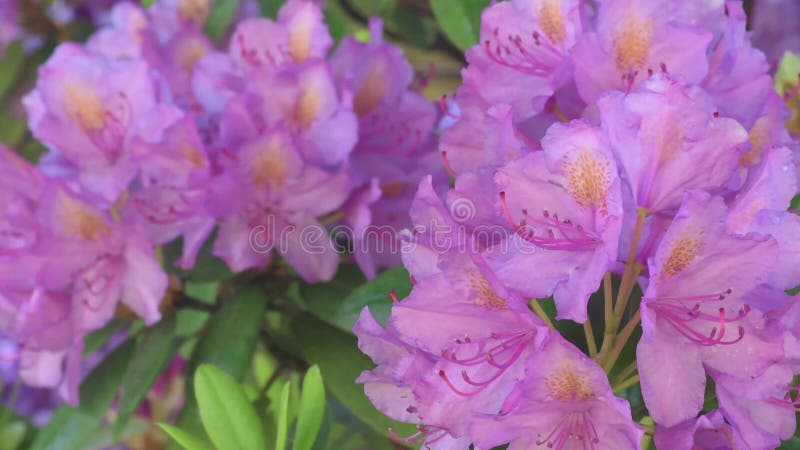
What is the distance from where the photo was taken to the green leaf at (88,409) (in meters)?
0.96

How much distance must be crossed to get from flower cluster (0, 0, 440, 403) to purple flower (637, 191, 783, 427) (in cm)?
36

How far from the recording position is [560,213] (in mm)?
587

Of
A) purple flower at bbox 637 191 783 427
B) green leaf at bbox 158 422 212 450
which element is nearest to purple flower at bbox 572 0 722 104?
purple flower at bbox 637 191 783 427

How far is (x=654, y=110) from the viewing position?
55 cm

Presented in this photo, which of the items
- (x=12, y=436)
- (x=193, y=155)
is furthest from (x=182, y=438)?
(x=12, y=436)

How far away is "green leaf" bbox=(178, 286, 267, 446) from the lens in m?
0.87

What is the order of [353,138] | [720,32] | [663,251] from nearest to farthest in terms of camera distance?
1. [663,251]
2. [720,32]
3. [353,138]

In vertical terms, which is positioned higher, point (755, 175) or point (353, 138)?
point (755, 175)

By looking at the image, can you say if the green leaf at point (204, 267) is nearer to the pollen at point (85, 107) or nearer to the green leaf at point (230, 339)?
the green leaf at point (230, 339)

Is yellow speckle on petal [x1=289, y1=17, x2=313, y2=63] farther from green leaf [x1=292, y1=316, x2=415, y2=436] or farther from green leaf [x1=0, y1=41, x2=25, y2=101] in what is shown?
green leaf [x1=0, y1=41, x2=25, y2=101]

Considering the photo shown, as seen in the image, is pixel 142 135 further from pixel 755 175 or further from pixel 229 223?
pixel 755 175

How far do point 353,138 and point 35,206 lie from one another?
298 mm

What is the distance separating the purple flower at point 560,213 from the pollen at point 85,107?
1.62ft

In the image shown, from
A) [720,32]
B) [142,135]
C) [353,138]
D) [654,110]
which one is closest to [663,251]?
[654,110]
